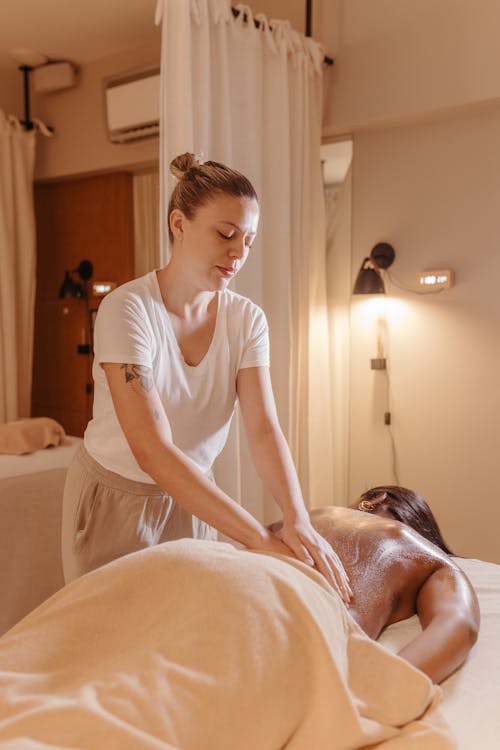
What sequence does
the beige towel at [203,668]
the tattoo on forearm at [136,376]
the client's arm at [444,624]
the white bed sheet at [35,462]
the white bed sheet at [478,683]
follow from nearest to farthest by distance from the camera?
the beige towel at [203,668]
the white bed sheet at [478,683]
the client's arm at [444,624]
the tattoo on forearm at [136,376]
the white bed sheet at [35,462]

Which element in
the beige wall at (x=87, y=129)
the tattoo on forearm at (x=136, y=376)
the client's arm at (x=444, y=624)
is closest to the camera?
the client's arm at (x=444, y=624)

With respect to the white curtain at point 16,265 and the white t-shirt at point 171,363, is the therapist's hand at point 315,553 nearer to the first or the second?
the white t-shirt at point 171,363

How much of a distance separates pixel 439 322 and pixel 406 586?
1.65 metres

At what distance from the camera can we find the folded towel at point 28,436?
2959 mm

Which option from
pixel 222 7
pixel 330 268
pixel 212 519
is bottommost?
pixel 212 519

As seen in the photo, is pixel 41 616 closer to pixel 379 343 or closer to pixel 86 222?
pixel 379 343

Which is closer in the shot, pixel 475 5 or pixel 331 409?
pixel 475 5

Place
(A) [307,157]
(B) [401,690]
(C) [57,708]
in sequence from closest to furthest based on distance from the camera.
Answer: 1. (C) [57,708]
2. (B) [401,690]
3. (A) [307,157]

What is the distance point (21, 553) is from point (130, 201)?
6.64 feet

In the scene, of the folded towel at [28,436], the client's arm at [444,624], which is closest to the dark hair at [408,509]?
the client's arm at [444,624]

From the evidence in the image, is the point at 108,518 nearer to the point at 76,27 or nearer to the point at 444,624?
the point at 444,624

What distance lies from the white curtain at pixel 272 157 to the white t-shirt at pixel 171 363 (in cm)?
80

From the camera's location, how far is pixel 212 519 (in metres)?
1.34

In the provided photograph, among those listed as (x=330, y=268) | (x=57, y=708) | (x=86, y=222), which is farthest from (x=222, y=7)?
(x=57, y=708)
